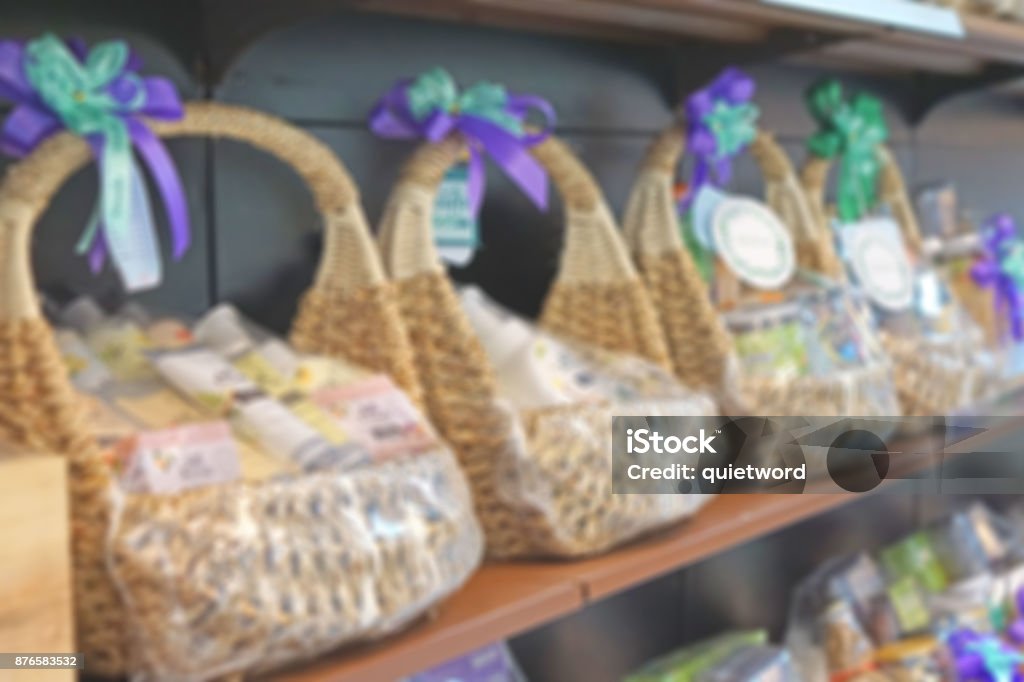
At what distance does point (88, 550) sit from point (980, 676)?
1373 millimetres

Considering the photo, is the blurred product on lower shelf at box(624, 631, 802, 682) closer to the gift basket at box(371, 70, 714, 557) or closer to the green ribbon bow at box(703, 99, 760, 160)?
the gift basket at box(371, 70, 714, 557)

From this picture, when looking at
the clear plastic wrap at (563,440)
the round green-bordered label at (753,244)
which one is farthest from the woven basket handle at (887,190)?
the clear plastic wrap at (563,440)

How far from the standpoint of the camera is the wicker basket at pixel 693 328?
126 cm

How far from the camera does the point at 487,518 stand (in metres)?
1.08

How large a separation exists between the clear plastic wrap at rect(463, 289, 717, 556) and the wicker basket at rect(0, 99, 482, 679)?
18 centimetres

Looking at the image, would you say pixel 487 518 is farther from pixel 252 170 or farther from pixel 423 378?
pixel 252 170

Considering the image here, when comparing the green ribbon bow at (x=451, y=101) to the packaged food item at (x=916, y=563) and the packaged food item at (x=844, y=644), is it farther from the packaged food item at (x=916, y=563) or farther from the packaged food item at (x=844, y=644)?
the packaged food item at (x=916, y=563)

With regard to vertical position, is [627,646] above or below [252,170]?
below

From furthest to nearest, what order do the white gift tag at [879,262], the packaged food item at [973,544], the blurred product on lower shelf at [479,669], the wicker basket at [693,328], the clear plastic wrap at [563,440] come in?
the packaged food item at [973,544] → the white gift tag at [879,262] → the wicker basket at [693,328] → the blurred product on lower shelf at [479,669] → the clear plastic wrap at [563,440]

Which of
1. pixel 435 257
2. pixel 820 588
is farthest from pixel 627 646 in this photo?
pixel 435 257

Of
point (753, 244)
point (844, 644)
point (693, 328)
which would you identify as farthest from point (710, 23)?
point (844, 644)

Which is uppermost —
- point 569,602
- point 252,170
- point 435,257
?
point 252,170

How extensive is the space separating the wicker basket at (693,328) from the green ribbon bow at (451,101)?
28 cm

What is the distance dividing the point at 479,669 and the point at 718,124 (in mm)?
690
